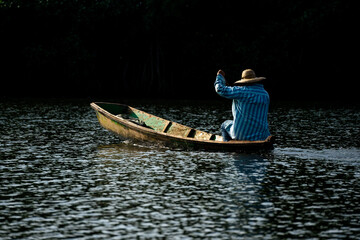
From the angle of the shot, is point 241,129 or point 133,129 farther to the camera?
→ point 133,129

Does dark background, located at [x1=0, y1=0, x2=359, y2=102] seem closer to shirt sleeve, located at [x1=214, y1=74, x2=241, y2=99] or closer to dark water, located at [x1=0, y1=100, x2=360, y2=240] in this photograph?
dark water, located at [x1=0, y1=100, x2=360, y2=240]

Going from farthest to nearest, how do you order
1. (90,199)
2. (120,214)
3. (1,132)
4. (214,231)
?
(1,132), (90,199), (120,214), (214,231)

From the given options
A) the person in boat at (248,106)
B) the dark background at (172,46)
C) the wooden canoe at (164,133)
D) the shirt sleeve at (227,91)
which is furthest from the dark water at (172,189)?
the dark background at (172,46)

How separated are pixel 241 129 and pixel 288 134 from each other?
5.57 metres

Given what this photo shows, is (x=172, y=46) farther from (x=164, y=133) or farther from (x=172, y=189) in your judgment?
(x=172, y=189)

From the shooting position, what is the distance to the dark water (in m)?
9.31

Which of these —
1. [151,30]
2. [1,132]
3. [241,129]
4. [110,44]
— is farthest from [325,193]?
→ [110,44]

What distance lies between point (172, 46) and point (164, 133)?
109ft

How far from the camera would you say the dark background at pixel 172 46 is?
4666 centimetres

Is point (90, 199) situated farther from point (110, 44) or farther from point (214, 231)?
point (110, 44)

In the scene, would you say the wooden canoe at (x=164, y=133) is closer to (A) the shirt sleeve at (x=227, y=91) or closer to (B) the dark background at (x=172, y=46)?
(A) the shirt sleeve at (x=227, y=91)

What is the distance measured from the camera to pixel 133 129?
18.5 metres

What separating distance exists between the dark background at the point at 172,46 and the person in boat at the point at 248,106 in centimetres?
2896

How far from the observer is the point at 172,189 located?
12094 mm
